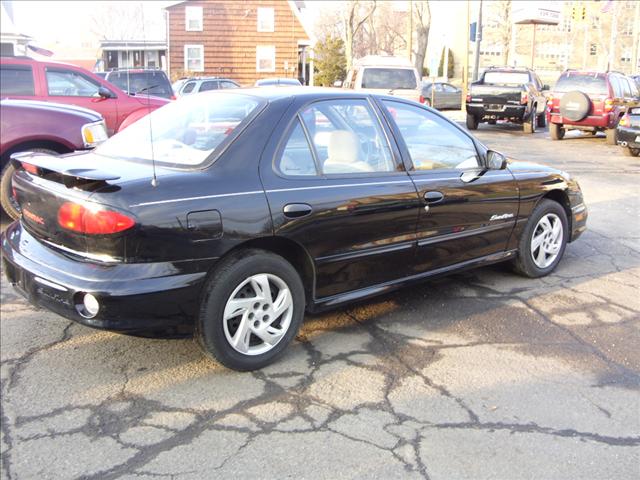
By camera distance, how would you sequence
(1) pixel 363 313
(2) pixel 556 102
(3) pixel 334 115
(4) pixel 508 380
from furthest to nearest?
(2) pixel 556 102 → (1) pixel 363 313 → (3) pixel 334 115 → (4) pixel 508 380

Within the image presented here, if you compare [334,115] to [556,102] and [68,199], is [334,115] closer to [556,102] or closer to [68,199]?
[68,199]

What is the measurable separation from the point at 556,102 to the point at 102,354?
51.3 ft

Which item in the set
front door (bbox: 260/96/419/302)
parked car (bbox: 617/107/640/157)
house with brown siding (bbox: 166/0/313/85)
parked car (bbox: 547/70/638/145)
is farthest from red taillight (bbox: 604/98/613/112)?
house with brown siding (bbox: 166/0/313/85)

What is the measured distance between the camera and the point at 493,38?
201 ft

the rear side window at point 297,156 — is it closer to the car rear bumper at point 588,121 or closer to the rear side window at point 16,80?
the rear side window at point 16,80

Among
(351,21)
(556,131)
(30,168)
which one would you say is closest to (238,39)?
(351,21)

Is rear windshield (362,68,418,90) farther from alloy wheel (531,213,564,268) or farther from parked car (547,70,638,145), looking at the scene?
alloy wheel (531,213,564,268)

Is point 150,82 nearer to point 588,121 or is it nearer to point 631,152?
point 588,121

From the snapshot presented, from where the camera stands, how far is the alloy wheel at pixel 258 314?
3.48m

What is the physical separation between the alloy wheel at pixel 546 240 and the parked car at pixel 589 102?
458 inches

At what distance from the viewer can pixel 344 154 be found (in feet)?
13.2

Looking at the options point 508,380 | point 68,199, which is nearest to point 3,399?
point 68,199

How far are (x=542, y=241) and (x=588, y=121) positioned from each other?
12.4 metres

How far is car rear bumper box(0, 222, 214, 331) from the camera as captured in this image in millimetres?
3127
